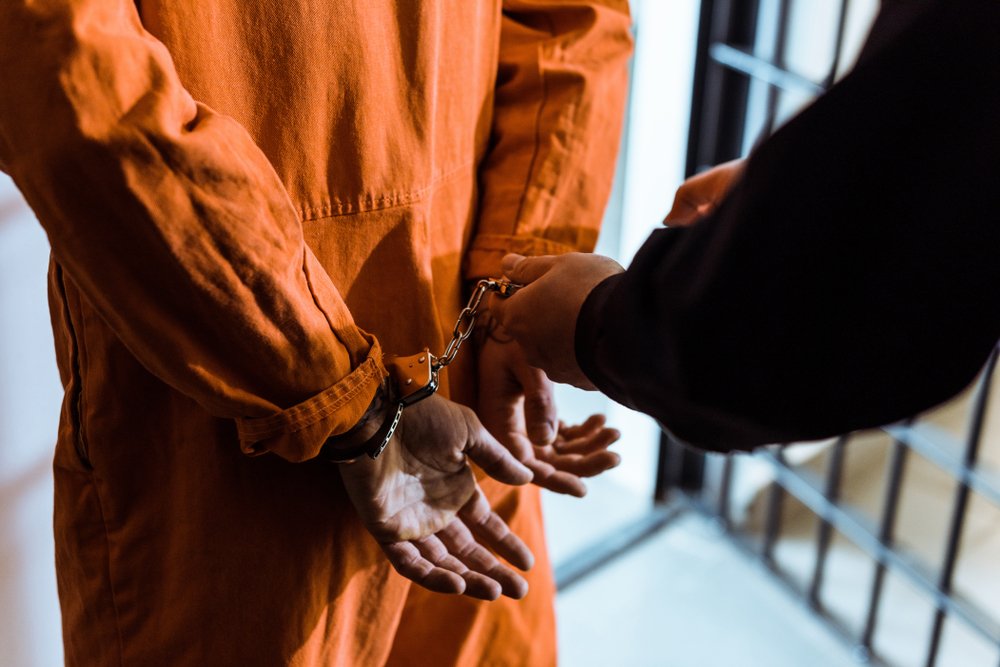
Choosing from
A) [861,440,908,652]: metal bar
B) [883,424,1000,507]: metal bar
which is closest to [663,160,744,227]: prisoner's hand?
[883,424,1000,507]: metal bar

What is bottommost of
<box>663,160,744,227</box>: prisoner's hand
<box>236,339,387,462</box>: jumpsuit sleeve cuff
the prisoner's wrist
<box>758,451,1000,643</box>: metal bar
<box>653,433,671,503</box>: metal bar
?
<box>653,433,671,503</box>: metal bar

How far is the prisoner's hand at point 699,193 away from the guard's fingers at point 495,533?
0.30 m

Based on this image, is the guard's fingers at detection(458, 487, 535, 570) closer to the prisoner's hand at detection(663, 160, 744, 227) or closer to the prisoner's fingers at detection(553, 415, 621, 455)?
the prisoner's fingers at detection(553, 415, 621, 455)

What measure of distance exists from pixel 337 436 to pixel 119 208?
231 mm

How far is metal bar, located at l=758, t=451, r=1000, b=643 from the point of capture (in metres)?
1.57

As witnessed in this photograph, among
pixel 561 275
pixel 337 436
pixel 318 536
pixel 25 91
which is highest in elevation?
pixel 25 91

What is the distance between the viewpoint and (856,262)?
1.91 ft

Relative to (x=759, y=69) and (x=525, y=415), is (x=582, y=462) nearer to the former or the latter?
(x=525, y=415)

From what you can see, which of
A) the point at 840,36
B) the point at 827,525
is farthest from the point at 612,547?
the point at 840,36

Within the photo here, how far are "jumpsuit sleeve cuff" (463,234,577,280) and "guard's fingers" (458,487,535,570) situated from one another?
200 millimetres

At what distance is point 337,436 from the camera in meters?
0.74

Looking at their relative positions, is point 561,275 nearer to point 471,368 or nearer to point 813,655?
point 471,368

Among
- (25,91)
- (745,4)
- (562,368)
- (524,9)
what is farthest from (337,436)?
(745,4)

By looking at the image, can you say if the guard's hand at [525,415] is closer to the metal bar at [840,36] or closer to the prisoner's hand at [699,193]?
the prisoner's hand at [699,193]
